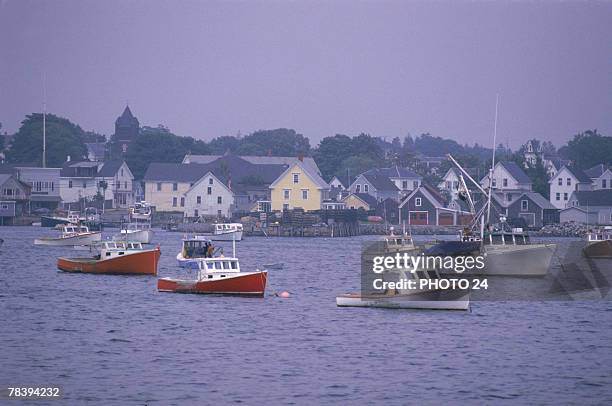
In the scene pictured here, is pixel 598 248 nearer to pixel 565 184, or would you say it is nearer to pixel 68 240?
pixel 68 240

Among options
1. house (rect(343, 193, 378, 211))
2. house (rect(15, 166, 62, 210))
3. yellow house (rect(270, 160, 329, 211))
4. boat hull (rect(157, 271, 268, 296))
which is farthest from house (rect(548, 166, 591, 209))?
boat hull (rect(157, 271, 268, 296))

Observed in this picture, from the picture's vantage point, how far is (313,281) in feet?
273

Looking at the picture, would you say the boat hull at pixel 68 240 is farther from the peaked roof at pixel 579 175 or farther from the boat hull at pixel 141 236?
the peaked roof at pixel 579 175

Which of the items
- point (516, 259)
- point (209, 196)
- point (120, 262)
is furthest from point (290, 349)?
point (209, 196)

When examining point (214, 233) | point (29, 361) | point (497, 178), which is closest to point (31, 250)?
point (214, 233)

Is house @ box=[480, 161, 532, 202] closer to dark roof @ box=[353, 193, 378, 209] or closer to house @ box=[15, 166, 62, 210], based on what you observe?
dark roof @ box=[353, 193, 378, 209]

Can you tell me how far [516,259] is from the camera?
3248 inches

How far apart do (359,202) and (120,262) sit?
106066mm

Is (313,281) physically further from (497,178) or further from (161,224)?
(497,178)

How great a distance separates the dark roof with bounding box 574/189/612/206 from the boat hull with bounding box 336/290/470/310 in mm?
118555

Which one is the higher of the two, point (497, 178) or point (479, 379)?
point (497, 178)

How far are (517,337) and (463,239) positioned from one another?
1260 inches

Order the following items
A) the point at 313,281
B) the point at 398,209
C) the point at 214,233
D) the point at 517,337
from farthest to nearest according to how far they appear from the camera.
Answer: the point at 398,209
the point at 214,233
the point at 313,281
the point at 517,337

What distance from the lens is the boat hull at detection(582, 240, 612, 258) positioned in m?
111
